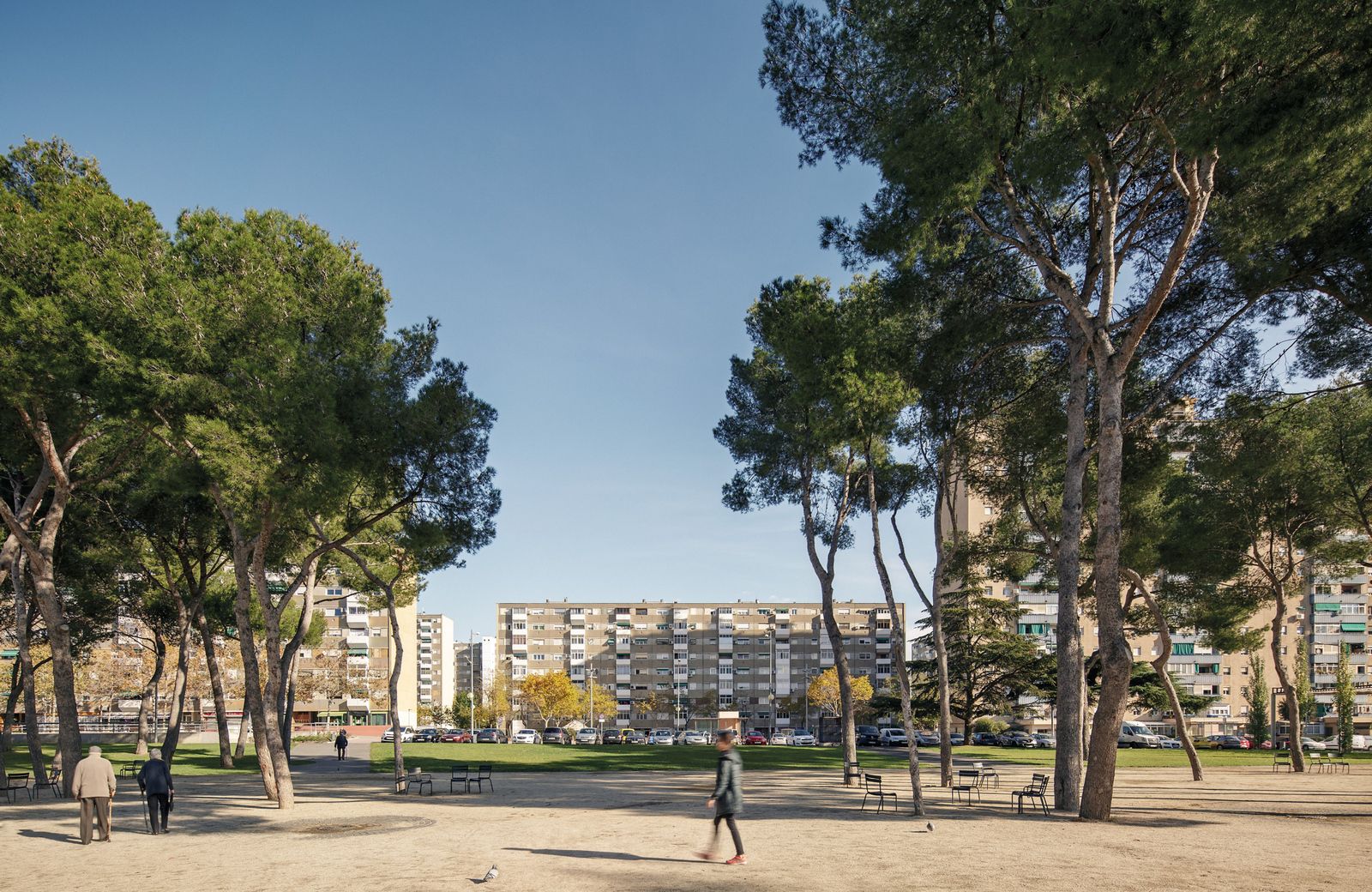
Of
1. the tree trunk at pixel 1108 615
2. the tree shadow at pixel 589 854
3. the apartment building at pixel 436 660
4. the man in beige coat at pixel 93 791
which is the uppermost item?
the tree trunk at pixel 1108 615

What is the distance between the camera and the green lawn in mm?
34781

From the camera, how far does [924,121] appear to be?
16.1 m

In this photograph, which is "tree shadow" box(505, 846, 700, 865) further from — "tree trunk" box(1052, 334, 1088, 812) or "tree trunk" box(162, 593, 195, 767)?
"tree trunk" box(162, 593, 195, 767)

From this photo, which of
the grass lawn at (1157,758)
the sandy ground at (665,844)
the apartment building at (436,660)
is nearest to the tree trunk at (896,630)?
the sandy ground at (665,844)

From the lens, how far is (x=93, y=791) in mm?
14547

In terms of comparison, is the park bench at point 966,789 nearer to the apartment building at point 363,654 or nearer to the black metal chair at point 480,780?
the black metal chair at point 480,780

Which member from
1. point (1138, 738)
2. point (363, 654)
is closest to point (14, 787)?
point (1138, 738)

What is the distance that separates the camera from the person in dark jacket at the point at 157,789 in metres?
15.7

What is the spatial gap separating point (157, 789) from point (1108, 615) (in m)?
16.6

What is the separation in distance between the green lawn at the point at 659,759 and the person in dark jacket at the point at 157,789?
17.6 metres

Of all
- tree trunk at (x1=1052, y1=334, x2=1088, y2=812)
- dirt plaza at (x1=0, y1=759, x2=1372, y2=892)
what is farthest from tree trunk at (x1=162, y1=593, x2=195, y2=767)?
tree trunk at (x1=1052, y1=334, x2=1088, y2=812)

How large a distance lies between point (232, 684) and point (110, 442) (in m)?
55.6

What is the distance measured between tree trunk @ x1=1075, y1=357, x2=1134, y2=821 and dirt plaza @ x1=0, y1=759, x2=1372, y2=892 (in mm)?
868

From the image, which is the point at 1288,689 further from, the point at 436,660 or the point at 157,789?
the point at 436,660
